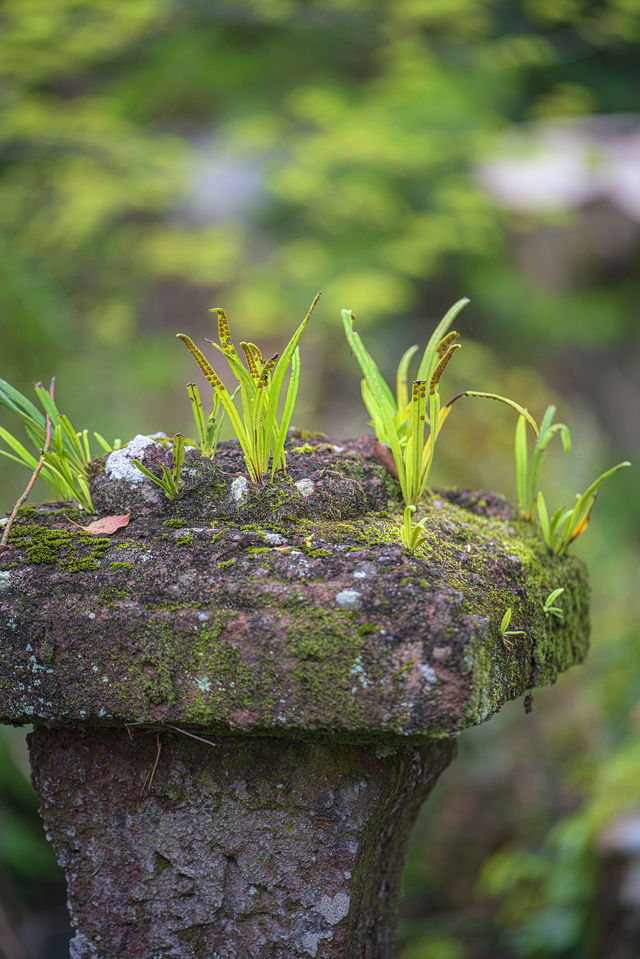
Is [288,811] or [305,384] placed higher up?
[288,811]

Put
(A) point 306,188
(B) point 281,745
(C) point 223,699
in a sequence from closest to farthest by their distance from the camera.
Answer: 1. (C) point 223,699
2. (B) point 281,745
3. (A) point 306,188

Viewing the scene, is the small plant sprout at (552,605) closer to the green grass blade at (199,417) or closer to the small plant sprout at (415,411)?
the small plant sprout at (415,411)

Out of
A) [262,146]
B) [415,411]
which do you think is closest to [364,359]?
[415,411]

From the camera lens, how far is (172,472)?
125 cm

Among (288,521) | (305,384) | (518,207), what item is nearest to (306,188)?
(305,384)

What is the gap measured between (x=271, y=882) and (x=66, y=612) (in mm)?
527

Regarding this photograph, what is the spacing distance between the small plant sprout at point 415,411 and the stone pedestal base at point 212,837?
442 millimetres

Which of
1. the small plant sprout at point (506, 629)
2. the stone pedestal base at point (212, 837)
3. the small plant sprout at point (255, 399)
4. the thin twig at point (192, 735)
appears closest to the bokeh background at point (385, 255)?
the stone pedestal base at point (212, 837)

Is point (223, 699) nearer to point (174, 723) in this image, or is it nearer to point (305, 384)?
point (174, 723)

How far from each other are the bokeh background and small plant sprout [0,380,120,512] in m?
1.97

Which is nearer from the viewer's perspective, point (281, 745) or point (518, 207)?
point (281, 745)

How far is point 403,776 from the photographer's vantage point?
4.22 ft

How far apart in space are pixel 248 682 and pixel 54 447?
1.78ft

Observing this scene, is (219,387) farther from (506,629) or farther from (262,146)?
(262,146)
